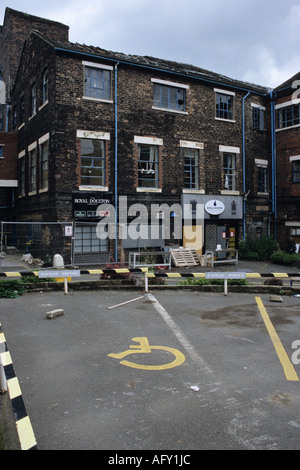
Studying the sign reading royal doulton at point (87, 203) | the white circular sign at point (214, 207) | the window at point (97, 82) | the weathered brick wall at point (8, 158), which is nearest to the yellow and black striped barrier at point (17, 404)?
the sign reading royal doulton at point (87, 203)

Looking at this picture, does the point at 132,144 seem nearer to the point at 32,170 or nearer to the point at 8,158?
the point at 32,170

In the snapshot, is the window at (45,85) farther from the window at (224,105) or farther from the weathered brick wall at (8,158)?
the window at (224,105)

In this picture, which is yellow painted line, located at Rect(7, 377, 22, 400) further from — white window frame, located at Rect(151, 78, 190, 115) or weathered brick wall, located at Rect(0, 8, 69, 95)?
weathered brick wall, located at Rect(0, 8, 69, 95)

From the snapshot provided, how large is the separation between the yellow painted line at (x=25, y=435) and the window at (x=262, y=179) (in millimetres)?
22225

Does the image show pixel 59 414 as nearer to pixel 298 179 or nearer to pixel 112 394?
pixel 112 394

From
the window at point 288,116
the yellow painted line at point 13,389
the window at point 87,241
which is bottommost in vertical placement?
the yellow painted line at point 13,389

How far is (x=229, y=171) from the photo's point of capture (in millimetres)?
22297

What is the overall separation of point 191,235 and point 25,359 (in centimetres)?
1521

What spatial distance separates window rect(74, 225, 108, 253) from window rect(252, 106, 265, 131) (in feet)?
42.9

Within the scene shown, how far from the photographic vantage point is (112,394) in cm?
465

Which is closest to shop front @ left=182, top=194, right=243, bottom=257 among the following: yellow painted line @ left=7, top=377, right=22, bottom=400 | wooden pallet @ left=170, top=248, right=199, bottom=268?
wooden pallet @ left=170, top=248, right=199, bottom=268

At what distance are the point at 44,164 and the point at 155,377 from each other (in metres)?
16.0

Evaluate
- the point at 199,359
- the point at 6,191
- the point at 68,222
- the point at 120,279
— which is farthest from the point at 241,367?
the point at 6,191

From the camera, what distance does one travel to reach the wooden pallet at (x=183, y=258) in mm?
18409
